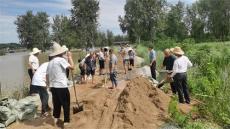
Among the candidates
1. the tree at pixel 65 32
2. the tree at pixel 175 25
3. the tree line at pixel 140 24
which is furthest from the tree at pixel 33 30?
the tree at pixel 175 25

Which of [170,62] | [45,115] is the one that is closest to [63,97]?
[45,115]

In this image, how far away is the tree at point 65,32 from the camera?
187ft

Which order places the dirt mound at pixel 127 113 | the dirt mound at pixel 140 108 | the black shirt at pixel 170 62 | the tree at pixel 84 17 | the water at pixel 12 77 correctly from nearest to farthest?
the dirt mound at pixel 140 108
the dirt mound at pixel 127 113
the black shirt at pixel 170 62
the water at pixel 12 77
the tree at pixel 84 17

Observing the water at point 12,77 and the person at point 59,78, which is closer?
the person at point 59,78

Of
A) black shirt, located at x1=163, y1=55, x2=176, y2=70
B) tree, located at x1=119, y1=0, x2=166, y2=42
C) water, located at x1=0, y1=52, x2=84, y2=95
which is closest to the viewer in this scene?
black shirt, located at x1=163, y1=55, x2=176, y2=70

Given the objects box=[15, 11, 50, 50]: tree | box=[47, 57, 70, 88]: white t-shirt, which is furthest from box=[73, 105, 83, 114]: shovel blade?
box=[15, 11, 50, 50]: tree

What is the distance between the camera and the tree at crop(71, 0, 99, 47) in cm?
5578

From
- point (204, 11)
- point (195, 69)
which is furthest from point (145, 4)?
point (195, 69)

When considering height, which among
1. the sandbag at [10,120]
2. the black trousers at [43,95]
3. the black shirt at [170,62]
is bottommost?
the sandbag at [10,120]

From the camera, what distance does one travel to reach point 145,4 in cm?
5931

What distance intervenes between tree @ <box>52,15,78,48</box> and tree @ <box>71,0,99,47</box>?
93 centimetres

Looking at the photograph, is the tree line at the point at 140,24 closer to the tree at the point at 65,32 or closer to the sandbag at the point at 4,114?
the tree at the point at 65,32

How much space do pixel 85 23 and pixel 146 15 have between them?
9.83 meters

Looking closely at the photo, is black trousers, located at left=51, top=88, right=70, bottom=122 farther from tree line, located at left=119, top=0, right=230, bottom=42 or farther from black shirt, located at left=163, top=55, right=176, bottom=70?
tree line, located at left=119, top=0, right=230, bottom=42
